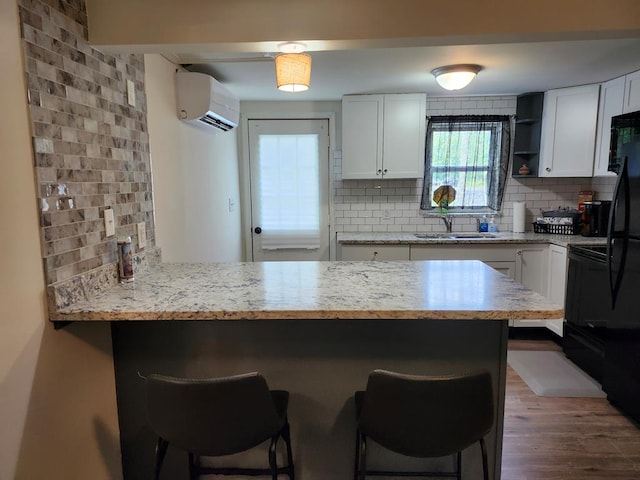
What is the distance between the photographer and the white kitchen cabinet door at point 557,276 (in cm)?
331

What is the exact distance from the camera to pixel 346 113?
12.2ft

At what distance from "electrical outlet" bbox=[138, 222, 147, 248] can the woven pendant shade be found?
3.17 feet

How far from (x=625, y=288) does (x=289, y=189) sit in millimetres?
2856

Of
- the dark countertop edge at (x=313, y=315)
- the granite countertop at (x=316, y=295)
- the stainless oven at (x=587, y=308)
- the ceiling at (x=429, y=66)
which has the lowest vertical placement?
the stainless oven at (x=587, y=308)

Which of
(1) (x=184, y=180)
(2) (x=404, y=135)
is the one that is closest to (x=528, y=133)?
(2) (x=404, y=135)

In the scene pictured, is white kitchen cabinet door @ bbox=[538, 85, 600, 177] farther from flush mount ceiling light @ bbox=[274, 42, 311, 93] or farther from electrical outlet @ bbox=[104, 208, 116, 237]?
electrical outlet @ bbox=[104, 208, 116, 237]

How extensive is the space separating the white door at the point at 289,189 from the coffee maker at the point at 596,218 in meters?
2.37

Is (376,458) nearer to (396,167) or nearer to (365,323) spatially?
(365,323)

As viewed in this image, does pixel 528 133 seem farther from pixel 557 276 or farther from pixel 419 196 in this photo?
pixel 557 276

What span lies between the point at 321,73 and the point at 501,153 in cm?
206

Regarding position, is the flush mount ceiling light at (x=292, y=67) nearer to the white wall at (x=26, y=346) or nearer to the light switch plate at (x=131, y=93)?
the light switch plate at (x=131, y=93)

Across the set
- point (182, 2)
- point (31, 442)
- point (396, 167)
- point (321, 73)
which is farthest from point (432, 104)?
point (31, 442)

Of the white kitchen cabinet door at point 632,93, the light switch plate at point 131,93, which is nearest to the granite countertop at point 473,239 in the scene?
the white kitchen cabinet door at point 632,93

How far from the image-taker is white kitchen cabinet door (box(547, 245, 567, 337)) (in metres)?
3.31
